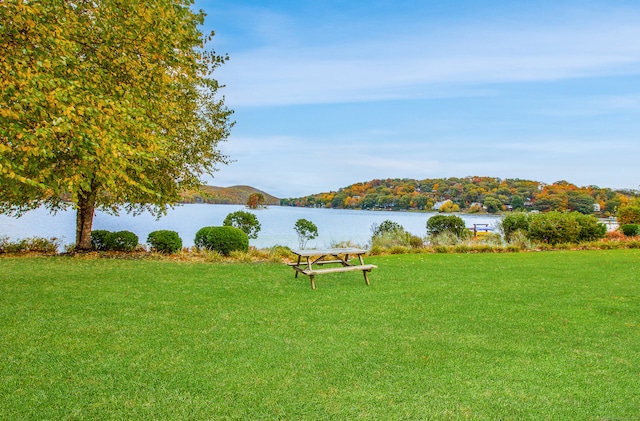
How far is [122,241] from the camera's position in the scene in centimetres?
1285

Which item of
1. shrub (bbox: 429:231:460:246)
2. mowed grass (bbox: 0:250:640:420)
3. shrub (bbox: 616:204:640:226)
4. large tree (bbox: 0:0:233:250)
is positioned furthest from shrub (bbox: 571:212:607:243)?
large tree (bbox: 0:0:233:250)

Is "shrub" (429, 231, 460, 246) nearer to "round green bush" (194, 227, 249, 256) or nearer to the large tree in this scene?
"round green bush" (194, 227, 249, 256)

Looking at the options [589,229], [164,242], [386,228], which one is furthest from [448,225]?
[164,242]

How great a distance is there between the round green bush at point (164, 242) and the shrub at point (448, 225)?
1105 cm

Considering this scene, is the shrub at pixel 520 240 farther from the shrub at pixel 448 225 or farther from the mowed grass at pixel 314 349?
the mowed grass at pixel 314 349

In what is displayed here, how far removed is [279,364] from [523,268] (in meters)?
8.50

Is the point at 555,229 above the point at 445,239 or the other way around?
above

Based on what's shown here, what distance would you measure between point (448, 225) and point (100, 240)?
1396cm

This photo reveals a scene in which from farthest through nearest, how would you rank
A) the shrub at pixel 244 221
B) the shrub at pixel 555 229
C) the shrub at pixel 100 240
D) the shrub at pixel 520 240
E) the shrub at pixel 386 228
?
the shrub at pixel 386 228, the shrub at pixel 555 229, the shrub at pixel 244 221, the shrub at pixel 520 240, the shrub at pixel 100 240

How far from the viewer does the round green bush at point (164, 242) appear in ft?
41.3

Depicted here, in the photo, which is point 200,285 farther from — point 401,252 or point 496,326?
point 401,252

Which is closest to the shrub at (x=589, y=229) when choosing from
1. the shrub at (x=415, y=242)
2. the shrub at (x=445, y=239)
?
the shrub at (x=445, y=239)

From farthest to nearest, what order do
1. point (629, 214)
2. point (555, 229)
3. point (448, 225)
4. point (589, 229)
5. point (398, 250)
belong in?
1. point (629, 214)
2. point (448, 225)
3. point (589, 229)
4. point (555, 229)
5. point (398, 250)

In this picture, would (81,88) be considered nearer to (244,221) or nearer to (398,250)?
(244,221)
